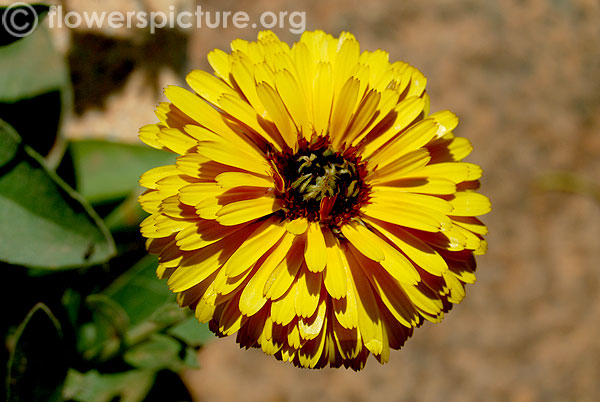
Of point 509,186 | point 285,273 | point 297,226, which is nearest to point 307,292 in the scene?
point 285,273

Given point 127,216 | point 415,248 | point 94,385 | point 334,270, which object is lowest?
point 94,385

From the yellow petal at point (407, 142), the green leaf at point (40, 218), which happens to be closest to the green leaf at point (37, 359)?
the green leaf at point (40, 218)

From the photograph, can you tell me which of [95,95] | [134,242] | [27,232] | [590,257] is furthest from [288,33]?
[590,257]

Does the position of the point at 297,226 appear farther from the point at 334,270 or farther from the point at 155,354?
the point at 155,354

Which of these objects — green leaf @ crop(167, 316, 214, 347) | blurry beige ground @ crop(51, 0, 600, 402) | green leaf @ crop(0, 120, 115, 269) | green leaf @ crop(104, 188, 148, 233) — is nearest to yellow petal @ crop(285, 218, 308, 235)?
green leaf @ crop(0, 120, 115, 269)

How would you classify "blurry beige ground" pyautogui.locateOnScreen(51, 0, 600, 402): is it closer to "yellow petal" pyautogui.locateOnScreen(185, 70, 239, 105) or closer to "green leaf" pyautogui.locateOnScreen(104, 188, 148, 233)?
"green leaf" pyautogui.locateOnScreen(104, 188, 148, 233)

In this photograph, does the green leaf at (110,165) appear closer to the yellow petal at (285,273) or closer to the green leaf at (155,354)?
the green leaf at (155,354)
